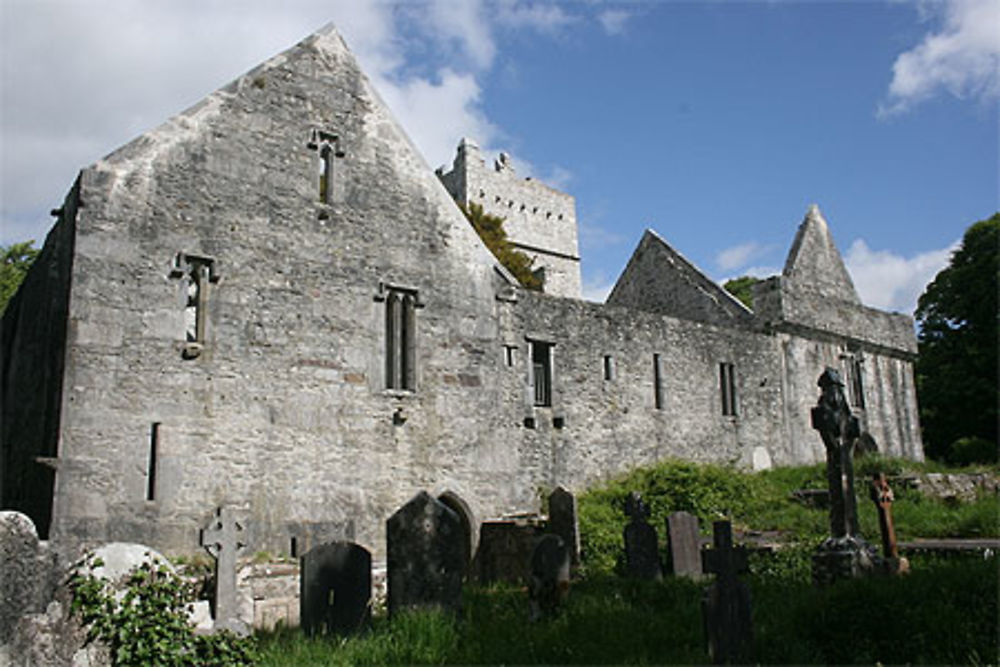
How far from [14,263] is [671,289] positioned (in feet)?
82.6

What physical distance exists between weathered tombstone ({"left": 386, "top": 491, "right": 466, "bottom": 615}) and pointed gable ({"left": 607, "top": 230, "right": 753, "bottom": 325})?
1630cm

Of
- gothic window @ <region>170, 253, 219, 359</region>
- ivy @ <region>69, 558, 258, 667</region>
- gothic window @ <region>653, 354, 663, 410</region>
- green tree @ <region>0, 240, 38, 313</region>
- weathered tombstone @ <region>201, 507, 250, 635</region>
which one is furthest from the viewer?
green tree @ <region>0, 240, 38, 313</region>

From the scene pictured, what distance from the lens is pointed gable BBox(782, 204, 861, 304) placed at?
25469 mm

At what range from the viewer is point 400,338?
1652 cm

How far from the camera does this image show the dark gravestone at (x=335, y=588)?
31.2 feet

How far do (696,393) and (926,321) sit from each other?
18868 millimetres

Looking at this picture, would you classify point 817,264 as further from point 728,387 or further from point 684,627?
point 684,627

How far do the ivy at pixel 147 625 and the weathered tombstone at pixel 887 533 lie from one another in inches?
295

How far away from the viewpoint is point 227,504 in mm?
13789

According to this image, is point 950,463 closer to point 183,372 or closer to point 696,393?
point 696,393

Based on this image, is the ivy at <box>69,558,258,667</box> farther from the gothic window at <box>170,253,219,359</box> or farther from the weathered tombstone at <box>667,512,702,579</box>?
the weathered tombstone at <box>667,512,702,579</box>

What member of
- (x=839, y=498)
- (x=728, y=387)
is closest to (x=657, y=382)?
(x=728, y=387)

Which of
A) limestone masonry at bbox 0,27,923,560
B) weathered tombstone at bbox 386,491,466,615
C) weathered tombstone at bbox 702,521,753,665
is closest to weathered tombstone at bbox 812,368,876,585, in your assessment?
weathered tombstone at bbox 702,521,753,665

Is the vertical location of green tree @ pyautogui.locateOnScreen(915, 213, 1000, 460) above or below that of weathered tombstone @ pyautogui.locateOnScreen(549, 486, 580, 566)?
above
